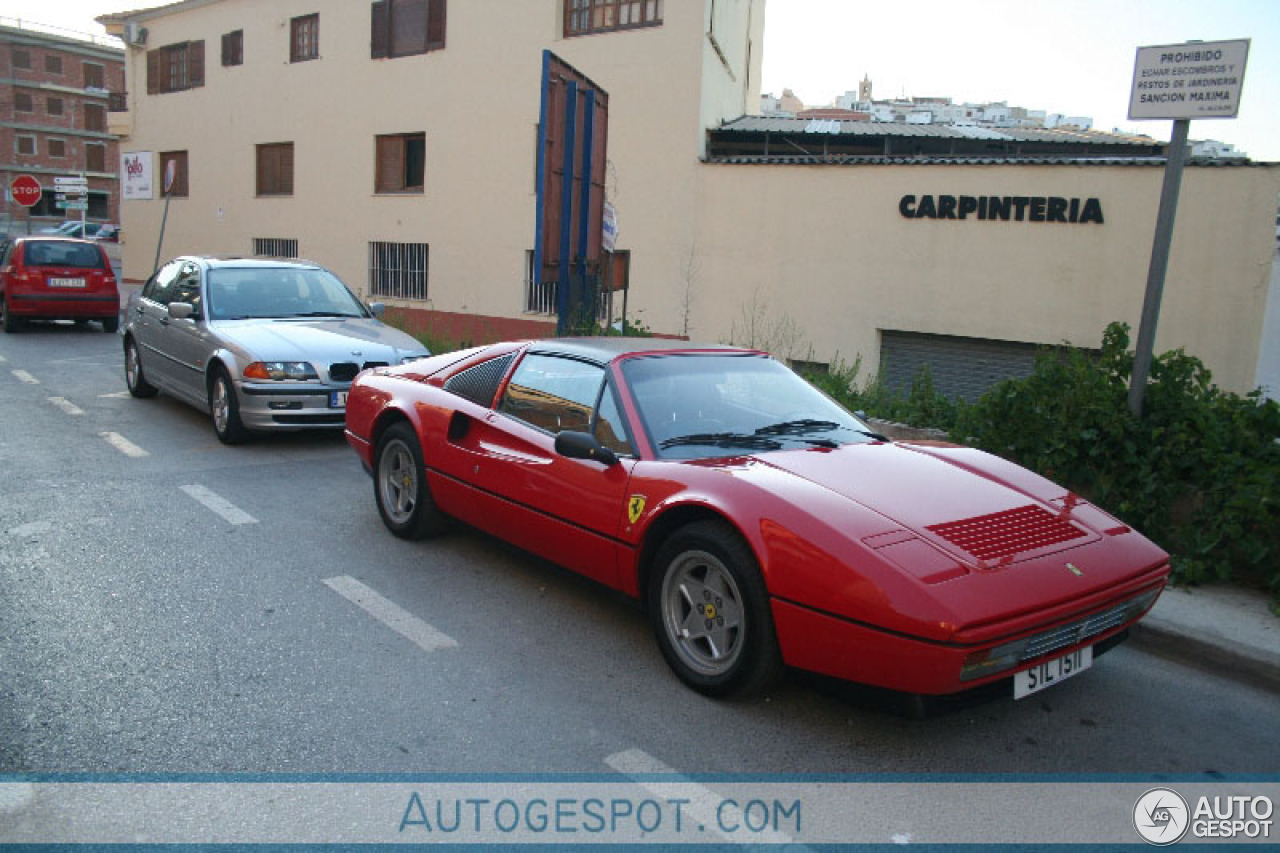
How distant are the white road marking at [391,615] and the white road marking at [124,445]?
3843mm

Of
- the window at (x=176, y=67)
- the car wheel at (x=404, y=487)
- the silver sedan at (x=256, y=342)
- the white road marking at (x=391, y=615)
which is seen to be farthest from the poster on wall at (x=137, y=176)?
the white road marking at (x=391, y=615)

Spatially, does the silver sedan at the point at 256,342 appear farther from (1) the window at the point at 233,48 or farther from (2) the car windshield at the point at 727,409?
(1) the window at the point at 233,48

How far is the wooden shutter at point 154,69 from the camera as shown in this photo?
27.0 metres

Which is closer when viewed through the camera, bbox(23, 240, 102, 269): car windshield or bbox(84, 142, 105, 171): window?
bbox(23, 240, 102, 269): car windshield

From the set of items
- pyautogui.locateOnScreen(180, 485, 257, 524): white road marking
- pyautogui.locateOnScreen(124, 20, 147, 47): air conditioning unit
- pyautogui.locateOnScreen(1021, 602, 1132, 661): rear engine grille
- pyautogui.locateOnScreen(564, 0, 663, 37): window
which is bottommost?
pyautogui.locateOnScreen(180, 485, 257, 524): white road marking

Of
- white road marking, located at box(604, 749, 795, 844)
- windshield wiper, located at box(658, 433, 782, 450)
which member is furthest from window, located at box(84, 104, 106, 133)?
white road marking, located at box(604, 749, 795, 844)

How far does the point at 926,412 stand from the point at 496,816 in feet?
18.1

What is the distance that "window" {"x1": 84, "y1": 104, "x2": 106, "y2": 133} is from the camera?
217ft

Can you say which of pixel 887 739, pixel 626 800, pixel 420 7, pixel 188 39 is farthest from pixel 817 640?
pixel 188 39

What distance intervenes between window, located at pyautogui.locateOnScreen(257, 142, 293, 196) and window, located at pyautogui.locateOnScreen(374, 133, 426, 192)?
11.4ft

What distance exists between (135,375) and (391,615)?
7.63 m

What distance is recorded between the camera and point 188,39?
84.6 feet

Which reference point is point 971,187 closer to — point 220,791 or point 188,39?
point 220,791

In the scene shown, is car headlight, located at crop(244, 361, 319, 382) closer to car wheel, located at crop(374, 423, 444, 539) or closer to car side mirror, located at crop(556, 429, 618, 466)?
car wheel, located at crop(374, 423, 444, 539)
